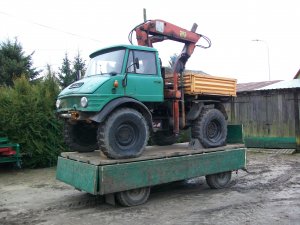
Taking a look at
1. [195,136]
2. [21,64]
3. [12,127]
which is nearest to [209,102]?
[195,136]

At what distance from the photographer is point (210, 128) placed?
8945 mm

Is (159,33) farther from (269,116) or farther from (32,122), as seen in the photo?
(269,116)

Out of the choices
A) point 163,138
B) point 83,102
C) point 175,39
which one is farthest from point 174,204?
point 175,39

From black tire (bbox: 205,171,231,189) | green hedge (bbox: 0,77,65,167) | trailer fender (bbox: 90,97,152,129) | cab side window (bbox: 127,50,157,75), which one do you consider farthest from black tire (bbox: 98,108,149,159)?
green hedge (bbox: 0,77,65,167)

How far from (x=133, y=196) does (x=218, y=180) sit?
2475 mm

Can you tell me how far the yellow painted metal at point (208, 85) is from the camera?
27.5ft

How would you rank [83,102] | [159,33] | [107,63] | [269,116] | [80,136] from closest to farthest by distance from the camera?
1. [83,102]
2. [107,63]
3. [80,136]
4. [159,33]
5. [269,116]

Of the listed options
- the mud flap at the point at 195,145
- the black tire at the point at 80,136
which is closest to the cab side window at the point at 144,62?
the black tire at the point at 80,136

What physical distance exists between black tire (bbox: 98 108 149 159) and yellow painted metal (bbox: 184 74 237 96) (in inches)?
64.0

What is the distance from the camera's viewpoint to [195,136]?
336 inches

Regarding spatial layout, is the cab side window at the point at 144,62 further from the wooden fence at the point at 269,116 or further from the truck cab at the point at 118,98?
the wooden fence at the point at 269,116

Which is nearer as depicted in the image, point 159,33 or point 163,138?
point 159,33

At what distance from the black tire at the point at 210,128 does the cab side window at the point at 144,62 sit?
1.64m

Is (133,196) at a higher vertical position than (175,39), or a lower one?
lower
